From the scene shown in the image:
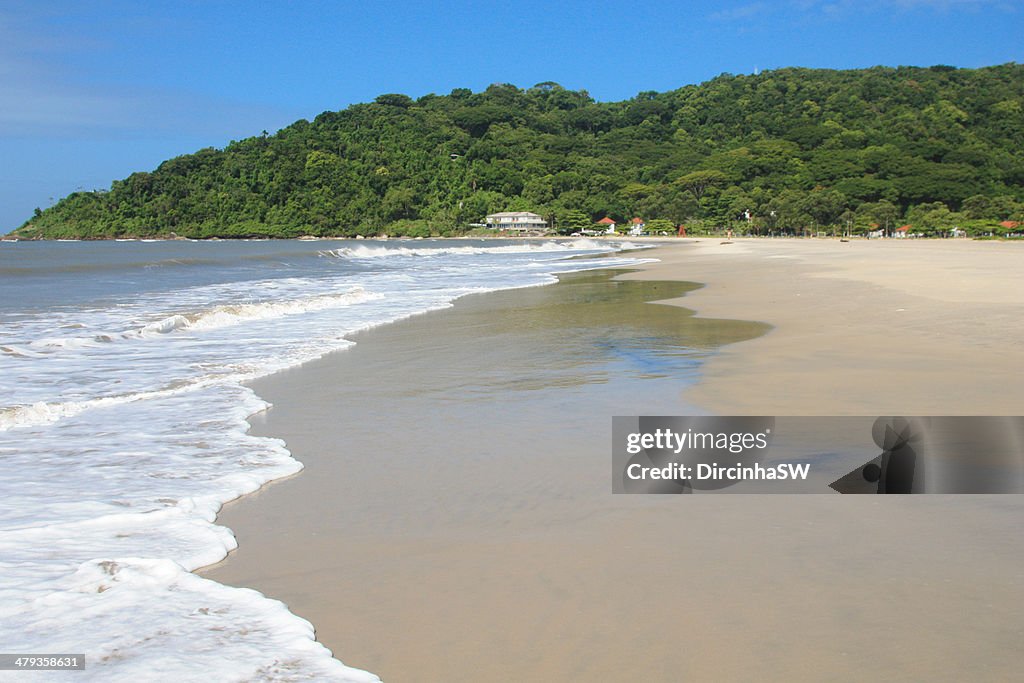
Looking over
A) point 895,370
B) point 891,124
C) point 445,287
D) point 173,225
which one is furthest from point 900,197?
point 173,225

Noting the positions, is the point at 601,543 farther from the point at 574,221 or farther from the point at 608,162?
the point at 608,162

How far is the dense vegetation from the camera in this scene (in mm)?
103500

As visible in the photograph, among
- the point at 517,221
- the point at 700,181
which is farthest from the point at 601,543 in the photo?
the point at 517,221

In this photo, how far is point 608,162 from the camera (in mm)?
138750

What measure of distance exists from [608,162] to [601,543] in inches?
5504

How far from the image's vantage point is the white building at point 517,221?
12538cm

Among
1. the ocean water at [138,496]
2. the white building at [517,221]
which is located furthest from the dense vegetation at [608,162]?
the ocean water at [138,496]

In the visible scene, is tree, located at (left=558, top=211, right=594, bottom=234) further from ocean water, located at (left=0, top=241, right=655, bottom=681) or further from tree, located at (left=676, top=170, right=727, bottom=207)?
ocean water, located at (left=0, top=241, right=655, bottom=681)

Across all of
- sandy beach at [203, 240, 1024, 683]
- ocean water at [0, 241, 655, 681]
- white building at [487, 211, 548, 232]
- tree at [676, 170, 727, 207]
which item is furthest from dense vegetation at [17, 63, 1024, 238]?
sandy beach at [203, 240, 1024, 683]

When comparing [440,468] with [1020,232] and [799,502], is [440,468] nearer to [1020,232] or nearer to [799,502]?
[799,502]

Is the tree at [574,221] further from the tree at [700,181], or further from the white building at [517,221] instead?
the tree at [700,181]

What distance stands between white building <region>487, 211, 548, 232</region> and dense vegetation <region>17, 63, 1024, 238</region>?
3.49m

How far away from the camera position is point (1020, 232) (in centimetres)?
6125

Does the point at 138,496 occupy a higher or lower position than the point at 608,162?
lower
